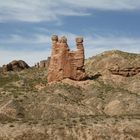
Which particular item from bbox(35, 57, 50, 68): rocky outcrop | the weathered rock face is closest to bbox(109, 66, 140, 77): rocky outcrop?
the weathered rock face

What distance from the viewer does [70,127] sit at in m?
105

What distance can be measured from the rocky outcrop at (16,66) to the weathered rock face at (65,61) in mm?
43241

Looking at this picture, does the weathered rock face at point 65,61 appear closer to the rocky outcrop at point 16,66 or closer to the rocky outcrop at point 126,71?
the rocky outcrop at point 126,71

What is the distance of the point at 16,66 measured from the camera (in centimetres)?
18888

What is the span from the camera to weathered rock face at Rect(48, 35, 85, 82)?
466ft

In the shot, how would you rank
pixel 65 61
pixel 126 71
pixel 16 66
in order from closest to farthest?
pixel 65 61 → pixel 126 71 → pixel 16 66

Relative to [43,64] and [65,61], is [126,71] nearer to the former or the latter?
[65,61]

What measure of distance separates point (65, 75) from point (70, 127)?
39.5 meters

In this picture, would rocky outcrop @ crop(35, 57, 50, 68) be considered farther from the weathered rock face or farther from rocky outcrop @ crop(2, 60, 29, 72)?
the weathered rock face

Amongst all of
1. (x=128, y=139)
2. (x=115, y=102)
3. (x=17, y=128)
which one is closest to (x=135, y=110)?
(x=115, y=102)

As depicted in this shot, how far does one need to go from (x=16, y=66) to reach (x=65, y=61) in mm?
49102

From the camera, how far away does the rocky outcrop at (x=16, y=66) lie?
609 feet

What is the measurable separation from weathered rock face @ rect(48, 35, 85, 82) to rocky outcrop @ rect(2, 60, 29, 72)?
43241 millimetres

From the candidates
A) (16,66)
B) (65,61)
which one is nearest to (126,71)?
(65,61)
